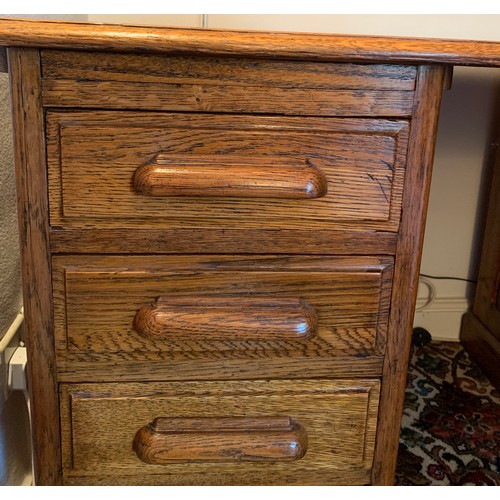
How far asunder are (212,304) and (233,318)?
0.03 metres

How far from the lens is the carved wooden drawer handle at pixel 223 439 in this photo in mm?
682

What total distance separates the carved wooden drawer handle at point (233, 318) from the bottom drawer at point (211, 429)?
0.07 metres

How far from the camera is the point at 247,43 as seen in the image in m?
0.56

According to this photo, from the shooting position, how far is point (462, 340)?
1464 millimetres

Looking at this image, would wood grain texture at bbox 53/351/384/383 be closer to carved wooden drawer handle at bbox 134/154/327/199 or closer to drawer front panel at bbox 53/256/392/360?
drawer front panel at bbox 53/256/392/360

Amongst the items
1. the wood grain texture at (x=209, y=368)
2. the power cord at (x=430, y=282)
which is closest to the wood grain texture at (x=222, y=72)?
the wood grain texture at (x=209, y=368)

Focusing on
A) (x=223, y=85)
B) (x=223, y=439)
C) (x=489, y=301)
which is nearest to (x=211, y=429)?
(x=223, y=439)

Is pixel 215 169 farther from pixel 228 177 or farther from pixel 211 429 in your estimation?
pixel 211 429

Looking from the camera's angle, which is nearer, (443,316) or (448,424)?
(448,424)

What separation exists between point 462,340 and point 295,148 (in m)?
1.03

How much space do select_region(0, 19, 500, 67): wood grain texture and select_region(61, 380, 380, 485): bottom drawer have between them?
36 cm

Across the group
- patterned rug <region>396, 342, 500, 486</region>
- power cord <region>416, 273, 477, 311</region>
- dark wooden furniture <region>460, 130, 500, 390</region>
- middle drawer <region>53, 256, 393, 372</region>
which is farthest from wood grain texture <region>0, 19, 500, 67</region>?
power cord <region>416, 273, 477, 311</region>
